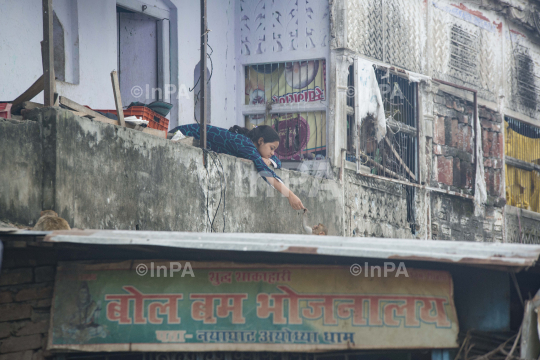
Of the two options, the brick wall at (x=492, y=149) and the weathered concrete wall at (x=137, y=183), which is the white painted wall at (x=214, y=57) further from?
the brick wall at (x=492, y=149)

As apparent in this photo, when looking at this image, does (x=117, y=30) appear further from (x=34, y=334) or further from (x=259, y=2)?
(x=34, y=334)

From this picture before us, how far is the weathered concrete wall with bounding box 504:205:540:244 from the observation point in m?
11.3

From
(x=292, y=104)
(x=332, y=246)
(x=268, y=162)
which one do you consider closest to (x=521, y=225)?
(x=292, y=104)

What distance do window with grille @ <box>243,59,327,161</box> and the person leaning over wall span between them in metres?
1.77

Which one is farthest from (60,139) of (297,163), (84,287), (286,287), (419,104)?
(419,104)

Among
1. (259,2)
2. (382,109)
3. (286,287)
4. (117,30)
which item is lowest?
(286,287)

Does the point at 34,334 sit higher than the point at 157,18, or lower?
lower

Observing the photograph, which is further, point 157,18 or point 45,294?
point 157,18

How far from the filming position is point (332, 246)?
3.40 meters

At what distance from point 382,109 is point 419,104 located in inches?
43.6

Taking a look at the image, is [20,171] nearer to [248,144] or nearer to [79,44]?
[248,144]

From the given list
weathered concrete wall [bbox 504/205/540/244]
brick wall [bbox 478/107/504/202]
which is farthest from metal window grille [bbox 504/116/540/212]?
brick wall [bbox 478/107/504/202]

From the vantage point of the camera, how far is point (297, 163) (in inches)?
331

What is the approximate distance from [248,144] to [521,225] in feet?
24.1
